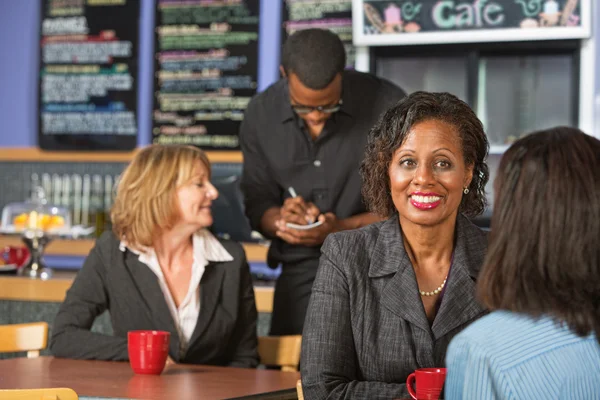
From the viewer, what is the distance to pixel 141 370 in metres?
2.58

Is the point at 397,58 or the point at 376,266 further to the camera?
the point at 397,58

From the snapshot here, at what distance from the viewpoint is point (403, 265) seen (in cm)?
226

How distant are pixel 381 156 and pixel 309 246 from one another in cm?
110

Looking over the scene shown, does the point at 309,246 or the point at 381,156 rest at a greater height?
the point at 381,156

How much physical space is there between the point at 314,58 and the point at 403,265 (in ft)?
3.40

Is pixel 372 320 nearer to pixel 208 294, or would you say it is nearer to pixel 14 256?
pixel 208 294

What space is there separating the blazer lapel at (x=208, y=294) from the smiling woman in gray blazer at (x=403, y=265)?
91 cm

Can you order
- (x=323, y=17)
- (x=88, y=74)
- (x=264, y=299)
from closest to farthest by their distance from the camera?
(x=264, y=299)
(x=323, y=17)
(x=88, y=74)

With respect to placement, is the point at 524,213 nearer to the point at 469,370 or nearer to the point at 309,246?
the point at 469,370

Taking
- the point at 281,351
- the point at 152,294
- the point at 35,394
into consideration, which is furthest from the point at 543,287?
the point at 152,294

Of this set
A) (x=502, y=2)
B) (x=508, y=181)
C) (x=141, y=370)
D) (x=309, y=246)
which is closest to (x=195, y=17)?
(x=502, y=2)

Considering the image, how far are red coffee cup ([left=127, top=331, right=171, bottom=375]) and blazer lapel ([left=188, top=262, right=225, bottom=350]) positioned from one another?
1.63 ft

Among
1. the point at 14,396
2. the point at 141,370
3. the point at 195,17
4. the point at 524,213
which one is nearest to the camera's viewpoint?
the point at 524,213

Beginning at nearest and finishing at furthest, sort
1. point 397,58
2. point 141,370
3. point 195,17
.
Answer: point 141,370
point 397,58
point 195,17
